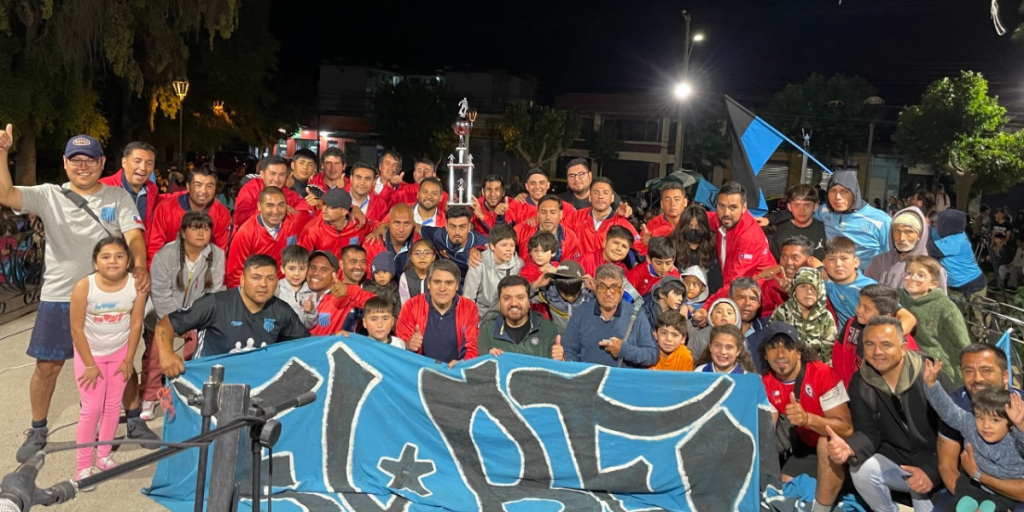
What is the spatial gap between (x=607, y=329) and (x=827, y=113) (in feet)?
143

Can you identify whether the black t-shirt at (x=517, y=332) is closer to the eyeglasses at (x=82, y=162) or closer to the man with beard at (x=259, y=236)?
the man with beard at (x=259, y=236)

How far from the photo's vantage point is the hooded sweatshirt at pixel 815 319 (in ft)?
18.1

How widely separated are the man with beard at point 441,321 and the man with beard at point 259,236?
1635mm

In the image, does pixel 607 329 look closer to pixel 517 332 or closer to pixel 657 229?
pixel 517 332

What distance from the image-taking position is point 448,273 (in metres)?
5.50

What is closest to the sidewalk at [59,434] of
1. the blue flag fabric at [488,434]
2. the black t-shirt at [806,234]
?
the blue flag fabric at [488,434]

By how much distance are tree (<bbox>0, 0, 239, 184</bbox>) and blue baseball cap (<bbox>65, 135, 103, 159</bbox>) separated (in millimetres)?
11432

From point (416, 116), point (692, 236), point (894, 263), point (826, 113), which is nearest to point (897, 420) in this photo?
point (894, 263)

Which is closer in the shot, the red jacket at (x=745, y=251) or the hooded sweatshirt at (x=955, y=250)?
the red jacket at (x=745, y=251)

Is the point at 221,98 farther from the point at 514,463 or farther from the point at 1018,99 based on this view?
the point at 1018,99

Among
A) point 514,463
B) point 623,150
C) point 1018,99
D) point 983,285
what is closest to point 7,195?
point 514,463

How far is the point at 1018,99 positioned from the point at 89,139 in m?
42.1

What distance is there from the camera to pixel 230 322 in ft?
16.6

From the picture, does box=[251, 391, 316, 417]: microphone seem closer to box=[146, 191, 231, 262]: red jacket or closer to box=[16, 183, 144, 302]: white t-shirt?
box=[16, 183, 144, 302]: white t-shirt
